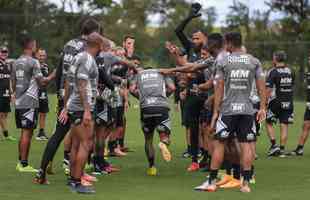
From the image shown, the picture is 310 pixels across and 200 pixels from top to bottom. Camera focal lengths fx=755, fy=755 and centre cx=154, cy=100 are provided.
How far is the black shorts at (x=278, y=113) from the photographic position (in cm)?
1541

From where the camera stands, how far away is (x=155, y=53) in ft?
160

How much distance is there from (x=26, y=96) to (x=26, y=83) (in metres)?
0.21

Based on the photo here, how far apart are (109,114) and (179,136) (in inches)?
291

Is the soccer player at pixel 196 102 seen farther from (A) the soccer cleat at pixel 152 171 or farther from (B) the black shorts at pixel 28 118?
(B) the black shorts at pixel 28 118

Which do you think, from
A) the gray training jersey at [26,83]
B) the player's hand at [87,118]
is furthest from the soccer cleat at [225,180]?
the gray training jersey at [26,83]

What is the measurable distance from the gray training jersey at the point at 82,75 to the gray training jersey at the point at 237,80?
1720 millimetres

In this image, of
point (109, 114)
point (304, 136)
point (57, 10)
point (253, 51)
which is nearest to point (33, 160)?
point (109, 114)

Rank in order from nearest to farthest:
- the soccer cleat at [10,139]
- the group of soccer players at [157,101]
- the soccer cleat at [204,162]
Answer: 1. the group of soccer players at [157,101]
2. the soccer cleat at [204,162]
3. the soccer cleat at [10,139]

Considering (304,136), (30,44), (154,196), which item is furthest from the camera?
(304,136)

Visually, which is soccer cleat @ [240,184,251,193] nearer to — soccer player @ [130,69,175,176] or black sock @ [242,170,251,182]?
black sock @ [242,170,251,182]

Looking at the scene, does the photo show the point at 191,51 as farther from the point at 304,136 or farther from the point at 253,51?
the point at 253,51

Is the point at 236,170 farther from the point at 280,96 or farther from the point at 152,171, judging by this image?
the point at 280,96

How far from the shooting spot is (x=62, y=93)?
11219 millimetres

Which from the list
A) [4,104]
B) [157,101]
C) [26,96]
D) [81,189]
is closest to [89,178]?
[81,189]
